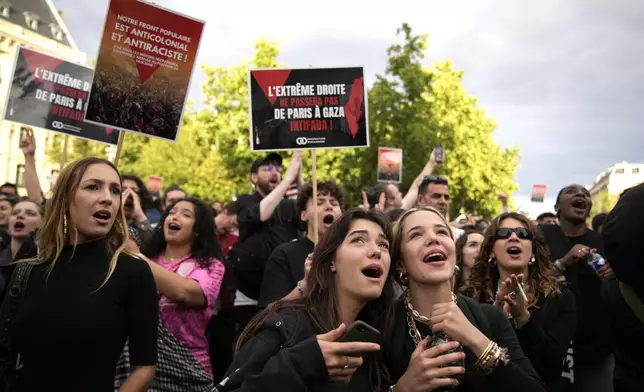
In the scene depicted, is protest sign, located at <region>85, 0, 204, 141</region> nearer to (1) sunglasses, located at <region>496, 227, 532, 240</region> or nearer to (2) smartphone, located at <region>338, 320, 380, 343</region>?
(1) sunglasses, located at <region>496, 227, 532, 240</region>

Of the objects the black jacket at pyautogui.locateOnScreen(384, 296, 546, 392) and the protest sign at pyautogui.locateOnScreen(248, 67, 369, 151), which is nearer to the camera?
the black jacket at pyautogui.locateOnScreen(384, 296, 546, 392)

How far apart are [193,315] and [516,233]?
224cm

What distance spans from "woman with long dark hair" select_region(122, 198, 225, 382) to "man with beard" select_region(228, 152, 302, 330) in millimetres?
987

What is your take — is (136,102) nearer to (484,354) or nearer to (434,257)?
(434,257)

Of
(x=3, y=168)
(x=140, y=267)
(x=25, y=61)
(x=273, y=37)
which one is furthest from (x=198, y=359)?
(x=3, y=168)

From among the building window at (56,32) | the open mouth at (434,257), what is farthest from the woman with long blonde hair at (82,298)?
the building window at (56,32)

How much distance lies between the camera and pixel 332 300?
8.98 feet

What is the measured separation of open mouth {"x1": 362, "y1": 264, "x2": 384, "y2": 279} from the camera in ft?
8.94

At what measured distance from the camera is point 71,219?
305 centimetres

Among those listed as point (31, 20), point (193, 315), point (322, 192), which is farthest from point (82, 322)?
point (31, 20)

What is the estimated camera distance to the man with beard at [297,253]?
14.7 feet

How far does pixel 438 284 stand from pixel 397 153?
9.16m

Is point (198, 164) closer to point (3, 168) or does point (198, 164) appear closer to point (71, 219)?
point (3, 168)

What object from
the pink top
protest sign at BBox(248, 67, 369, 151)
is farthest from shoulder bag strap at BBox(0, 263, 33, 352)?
protest sign at BBox(248, 67, 369, 151)
